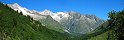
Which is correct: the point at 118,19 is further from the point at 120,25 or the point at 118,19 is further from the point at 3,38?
the point at 3,38

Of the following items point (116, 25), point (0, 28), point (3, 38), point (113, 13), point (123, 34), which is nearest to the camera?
point (123, 34)

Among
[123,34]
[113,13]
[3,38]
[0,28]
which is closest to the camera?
[123,34]

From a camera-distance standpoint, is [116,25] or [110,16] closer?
[116,25]

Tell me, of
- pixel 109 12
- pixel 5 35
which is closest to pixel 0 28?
pixel 5 35

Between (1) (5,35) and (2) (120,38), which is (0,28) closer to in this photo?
(1) (5,35)

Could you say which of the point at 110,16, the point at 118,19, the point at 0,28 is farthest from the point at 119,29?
the point at 0,28

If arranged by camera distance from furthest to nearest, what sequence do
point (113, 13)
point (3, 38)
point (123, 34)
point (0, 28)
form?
point (0, 28), point (3, 38), point (113, 13), point (123, 34)

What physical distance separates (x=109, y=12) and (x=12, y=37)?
10528 cm

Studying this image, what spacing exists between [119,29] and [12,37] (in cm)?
12222

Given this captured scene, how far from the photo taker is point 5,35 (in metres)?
191

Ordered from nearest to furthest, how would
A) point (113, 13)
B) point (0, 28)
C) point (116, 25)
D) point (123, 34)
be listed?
point (123, 34) < point (116, 25) < point (113, 13) < point (0, 28)

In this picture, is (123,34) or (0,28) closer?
(123,34)

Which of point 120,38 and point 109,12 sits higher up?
point 109,12

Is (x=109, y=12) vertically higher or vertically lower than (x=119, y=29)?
higher
